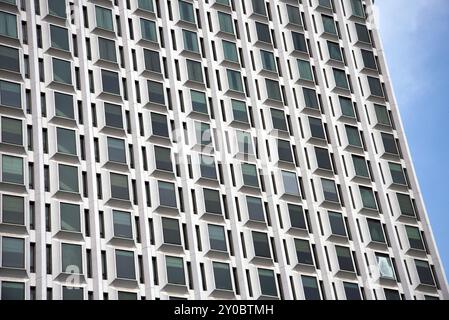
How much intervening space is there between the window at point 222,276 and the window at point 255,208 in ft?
16.7

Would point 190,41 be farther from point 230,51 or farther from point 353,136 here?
point 353,136

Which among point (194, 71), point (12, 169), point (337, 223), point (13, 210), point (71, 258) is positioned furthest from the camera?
point (194, 71)

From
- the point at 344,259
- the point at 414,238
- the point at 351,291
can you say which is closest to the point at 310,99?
the point at 414,238

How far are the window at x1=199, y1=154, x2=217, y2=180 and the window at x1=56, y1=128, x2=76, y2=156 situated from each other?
998 cm

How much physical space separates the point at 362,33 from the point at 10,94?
3533cm

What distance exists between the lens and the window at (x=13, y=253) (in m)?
60.0

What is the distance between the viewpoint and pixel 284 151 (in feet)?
247

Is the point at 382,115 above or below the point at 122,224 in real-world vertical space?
above

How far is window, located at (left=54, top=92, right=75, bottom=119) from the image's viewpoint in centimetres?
6800

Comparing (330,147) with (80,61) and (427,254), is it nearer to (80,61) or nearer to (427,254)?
(427,254)

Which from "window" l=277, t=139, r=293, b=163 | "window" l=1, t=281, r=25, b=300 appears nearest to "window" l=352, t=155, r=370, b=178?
"window" l=277, t=139, r=293, b=163

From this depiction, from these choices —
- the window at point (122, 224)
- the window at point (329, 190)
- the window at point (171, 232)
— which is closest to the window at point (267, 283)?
the window at point (171, 232)

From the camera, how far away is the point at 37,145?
6544 cm
